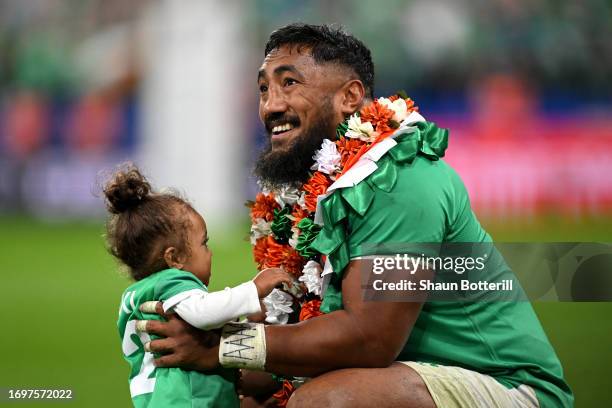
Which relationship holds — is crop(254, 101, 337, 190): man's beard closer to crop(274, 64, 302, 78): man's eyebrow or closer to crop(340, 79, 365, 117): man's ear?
crop(340, 79, 365, 117): man's ear

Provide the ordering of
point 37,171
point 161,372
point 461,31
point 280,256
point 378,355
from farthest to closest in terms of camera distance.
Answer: point 461,31 → point 37,171 → point 280,256 → point 161,372 → point 378,355

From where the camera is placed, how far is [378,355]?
3795 millimetres

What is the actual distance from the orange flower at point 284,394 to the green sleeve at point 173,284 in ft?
2.42

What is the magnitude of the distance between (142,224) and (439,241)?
1.36m

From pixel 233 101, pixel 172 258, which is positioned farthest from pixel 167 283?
pixel 233 101

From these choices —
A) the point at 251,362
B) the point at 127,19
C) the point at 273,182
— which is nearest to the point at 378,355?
the point at 251,362

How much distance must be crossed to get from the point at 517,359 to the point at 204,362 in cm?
134

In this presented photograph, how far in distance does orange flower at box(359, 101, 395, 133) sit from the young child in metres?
0.81

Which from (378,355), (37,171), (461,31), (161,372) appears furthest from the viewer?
(461,31)

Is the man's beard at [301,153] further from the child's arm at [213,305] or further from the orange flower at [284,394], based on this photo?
the orange flower at [284,394]

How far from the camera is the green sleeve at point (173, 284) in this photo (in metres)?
4.09

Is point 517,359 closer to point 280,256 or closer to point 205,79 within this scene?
point 280,256

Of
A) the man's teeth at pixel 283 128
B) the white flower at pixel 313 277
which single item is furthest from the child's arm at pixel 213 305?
the man's teeth at pixel 283 128

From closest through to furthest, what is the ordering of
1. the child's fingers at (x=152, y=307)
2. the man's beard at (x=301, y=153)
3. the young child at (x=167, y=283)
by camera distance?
1. the young child at (x=167, y=283)
2. the child's fingers at (x=152, y=307)
3. the man's beard at (x=301, y=153)
